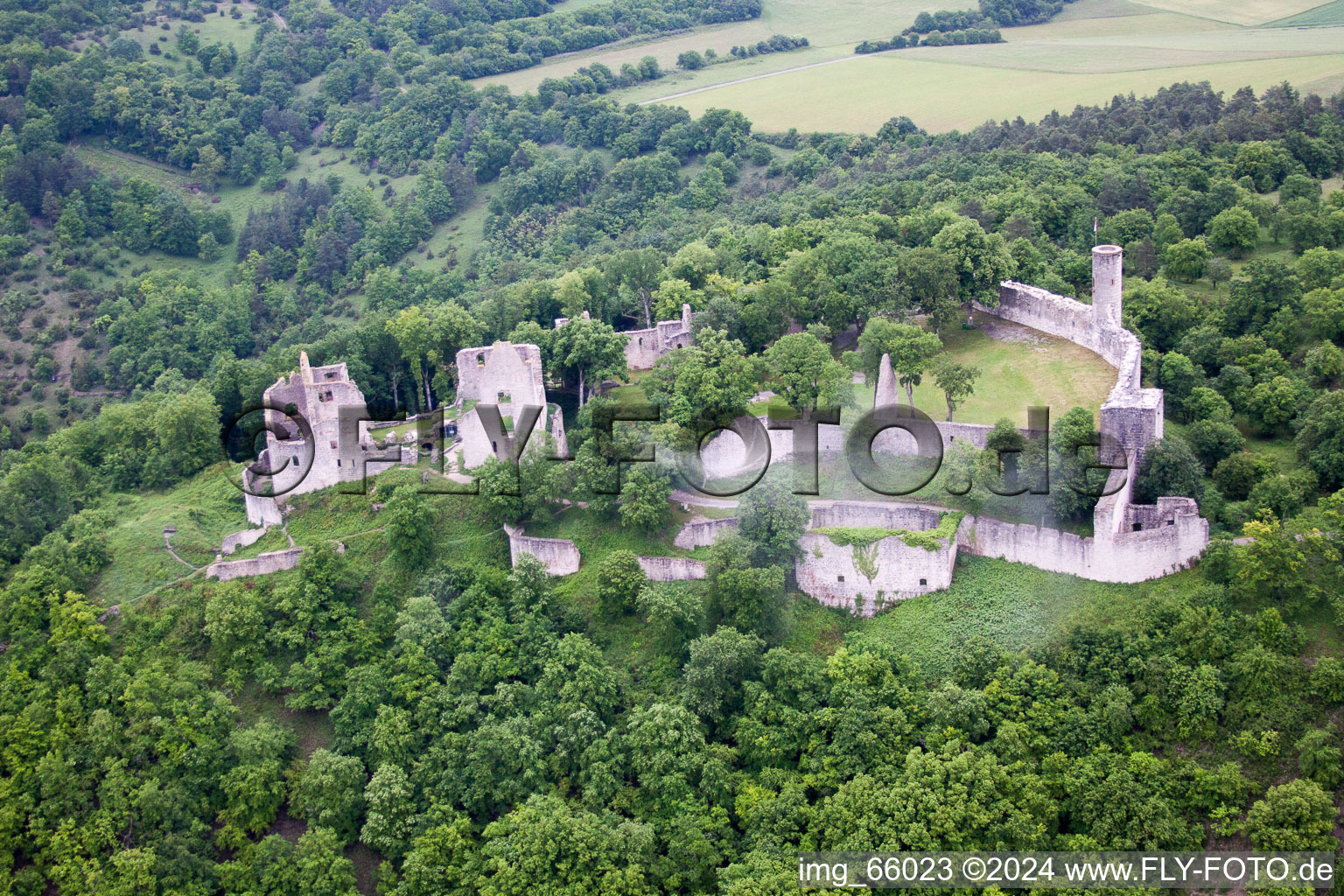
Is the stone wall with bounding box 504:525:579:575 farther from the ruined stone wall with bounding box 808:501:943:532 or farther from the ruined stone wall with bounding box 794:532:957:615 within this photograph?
the ruined stone wall with bounding box 808:501:943:532

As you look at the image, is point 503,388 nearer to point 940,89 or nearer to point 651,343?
point 651,343

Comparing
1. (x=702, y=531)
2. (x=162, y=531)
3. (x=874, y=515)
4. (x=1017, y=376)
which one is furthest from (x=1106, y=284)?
(x=162, y=531)

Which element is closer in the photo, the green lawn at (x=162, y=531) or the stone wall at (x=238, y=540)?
the green lawn at (x=162, y=531)

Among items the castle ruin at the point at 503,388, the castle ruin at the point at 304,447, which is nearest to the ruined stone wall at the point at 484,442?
the castle ruin at the point at 503,388

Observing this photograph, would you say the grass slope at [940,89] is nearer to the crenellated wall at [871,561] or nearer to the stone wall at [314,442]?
the crenellated wall at [871,561]

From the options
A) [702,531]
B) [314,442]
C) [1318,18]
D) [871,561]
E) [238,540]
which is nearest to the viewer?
[871,561]

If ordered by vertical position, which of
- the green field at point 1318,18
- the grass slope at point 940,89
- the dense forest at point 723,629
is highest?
the green field at point 1318,18
